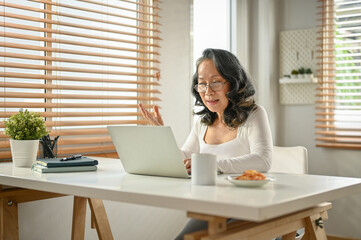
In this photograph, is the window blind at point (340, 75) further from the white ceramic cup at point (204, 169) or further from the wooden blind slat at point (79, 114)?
the white ceramic cup at point (204, 169)

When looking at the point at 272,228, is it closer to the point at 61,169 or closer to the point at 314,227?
the point at 314,227

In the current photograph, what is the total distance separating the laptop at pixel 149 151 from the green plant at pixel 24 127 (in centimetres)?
43

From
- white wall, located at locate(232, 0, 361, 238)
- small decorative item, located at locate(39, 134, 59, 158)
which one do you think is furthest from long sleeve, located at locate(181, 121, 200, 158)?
white wall, located at locate(232, 0, 361, 238)

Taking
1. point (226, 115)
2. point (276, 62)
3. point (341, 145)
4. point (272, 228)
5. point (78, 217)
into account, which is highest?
point (276, 62)

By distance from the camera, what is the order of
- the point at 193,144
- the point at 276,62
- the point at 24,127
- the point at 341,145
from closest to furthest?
the point at 24,127
the point at 193,144
the point at 341,145
the point at 276,62

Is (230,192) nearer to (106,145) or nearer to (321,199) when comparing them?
(321,199)

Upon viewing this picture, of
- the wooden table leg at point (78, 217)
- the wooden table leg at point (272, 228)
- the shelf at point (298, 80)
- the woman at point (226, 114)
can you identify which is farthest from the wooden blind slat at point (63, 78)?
the wooden table leg at point (272, 228)

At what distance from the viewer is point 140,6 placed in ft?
10.6

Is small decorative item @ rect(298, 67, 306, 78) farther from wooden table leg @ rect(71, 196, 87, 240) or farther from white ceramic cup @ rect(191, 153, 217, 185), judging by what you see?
white ceramic cup @ rect(191, 153, 217, 185)

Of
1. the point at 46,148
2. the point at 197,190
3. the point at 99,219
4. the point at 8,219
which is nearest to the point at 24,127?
the point at 46,148

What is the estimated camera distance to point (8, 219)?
2090mm

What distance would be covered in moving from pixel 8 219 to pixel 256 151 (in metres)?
1.10

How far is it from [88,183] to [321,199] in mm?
763

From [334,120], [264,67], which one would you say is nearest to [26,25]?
[264,67]
